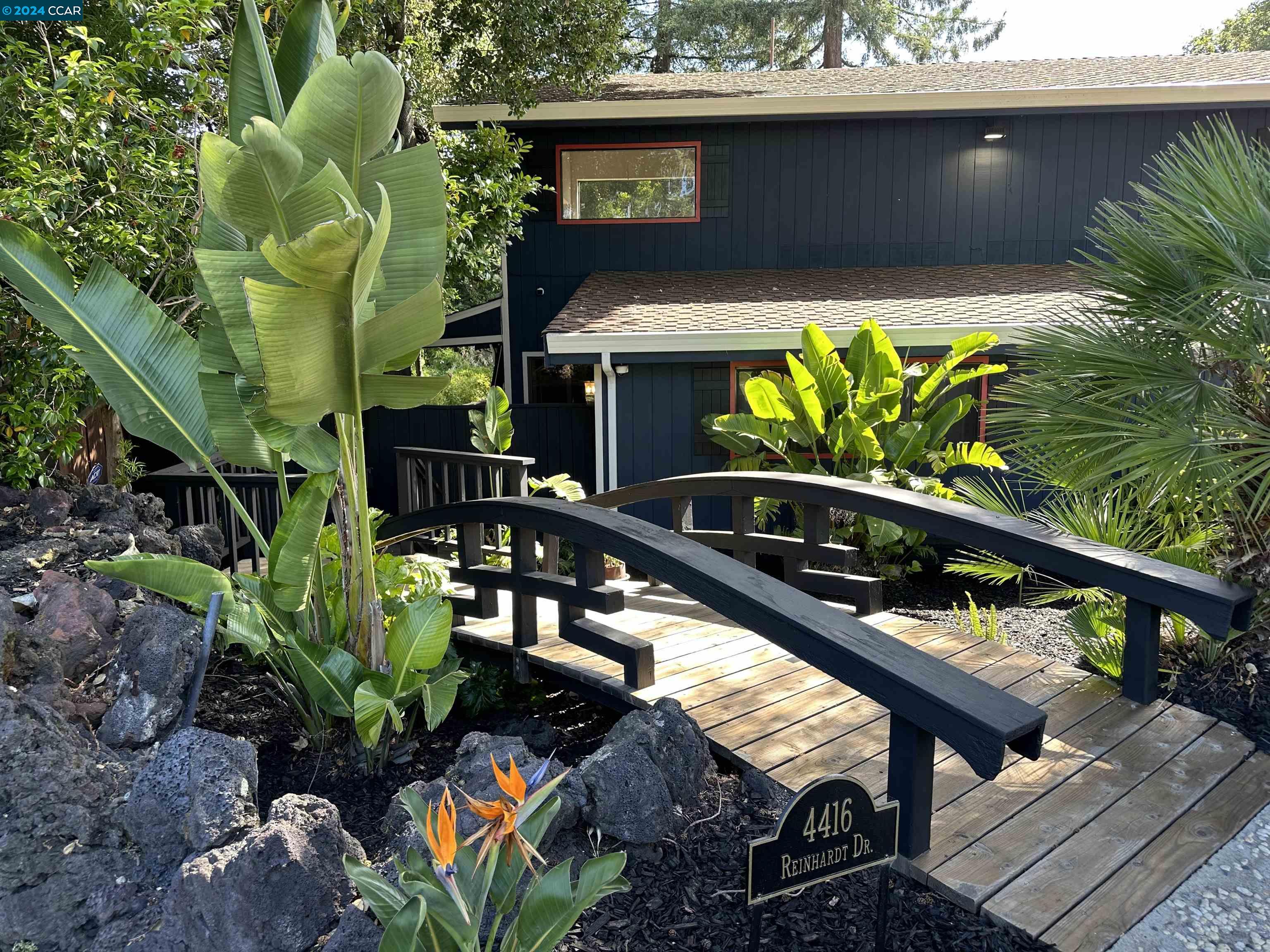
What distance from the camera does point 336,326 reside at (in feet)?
11.0

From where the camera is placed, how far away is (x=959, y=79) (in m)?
12.2

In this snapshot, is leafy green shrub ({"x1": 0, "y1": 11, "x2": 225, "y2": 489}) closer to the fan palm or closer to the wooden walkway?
the wooden walkway

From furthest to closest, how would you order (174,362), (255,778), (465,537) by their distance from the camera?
(465,537) → (174,362) → (255,778)

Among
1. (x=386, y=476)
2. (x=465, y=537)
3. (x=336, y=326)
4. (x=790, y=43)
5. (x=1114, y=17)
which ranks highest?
(x=1114, y=17)

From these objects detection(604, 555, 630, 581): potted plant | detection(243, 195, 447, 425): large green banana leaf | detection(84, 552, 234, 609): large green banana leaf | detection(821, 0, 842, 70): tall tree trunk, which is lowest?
detection(604, 555, 630, 581): potted plant

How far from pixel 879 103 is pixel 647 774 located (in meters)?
10.2

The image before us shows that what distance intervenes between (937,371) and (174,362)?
6.41 metres

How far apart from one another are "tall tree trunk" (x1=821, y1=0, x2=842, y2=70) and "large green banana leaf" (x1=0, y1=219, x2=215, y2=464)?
23.1 meters

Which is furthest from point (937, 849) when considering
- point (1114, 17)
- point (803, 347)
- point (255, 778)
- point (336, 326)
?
point (1114, 17)

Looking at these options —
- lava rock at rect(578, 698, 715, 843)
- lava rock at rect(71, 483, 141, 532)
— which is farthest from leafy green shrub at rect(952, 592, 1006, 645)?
lava rock at rect(71, 483, 141, 532)

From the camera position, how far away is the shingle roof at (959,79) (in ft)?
37.6

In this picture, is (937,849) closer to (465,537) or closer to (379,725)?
(379,725)

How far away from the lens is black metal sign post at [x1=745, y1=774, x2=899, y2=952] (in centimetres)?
212

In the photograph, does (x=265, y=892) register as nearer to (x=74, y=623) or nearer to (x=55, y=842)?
(x=55, y=842)
